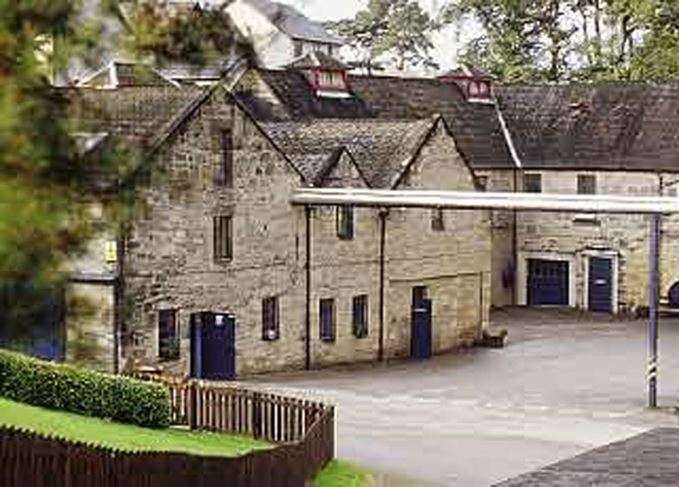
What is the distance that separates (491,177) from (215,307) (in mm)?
19201

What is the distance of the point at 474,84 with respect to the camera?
53562mm

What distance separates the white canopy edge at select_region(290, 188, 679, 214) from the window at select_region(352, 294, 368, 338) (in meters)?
2.52

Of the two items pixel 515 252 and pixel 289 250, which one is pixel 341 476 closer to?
pixel 289 250

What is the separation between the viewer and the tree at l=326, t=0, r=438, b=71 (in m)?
88.4

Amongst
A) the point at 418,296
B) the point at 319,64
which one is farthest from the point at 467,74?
the point at 418,296

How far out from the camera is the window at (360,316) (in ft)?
127

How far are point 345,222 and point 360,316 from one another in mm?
2303

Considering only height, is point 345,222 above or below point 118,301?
above

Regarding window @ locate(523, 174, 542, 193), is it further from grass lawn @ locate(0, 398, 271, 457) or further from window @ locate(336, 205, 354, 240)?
grass lawn @ locate(0, 398, 271, 457)

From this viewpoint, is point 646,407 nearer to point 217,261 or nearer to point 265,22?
point 217,261

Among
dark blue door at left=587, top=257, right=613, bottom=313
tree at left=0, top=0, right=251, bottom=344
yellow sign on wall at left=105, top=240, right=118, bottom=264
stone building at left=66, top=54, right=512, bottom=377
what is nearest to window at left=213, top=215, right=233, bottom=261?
stone building at left=66, top=54, right=512, bottom=377

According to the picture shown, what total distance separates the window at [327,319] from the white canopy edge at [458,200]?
7.99 ft

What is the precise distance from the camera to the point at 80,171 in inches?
419

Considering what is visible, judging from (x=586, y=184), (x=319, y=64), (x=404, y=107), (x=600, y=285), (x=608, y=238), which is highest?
(x=319, y=64)
